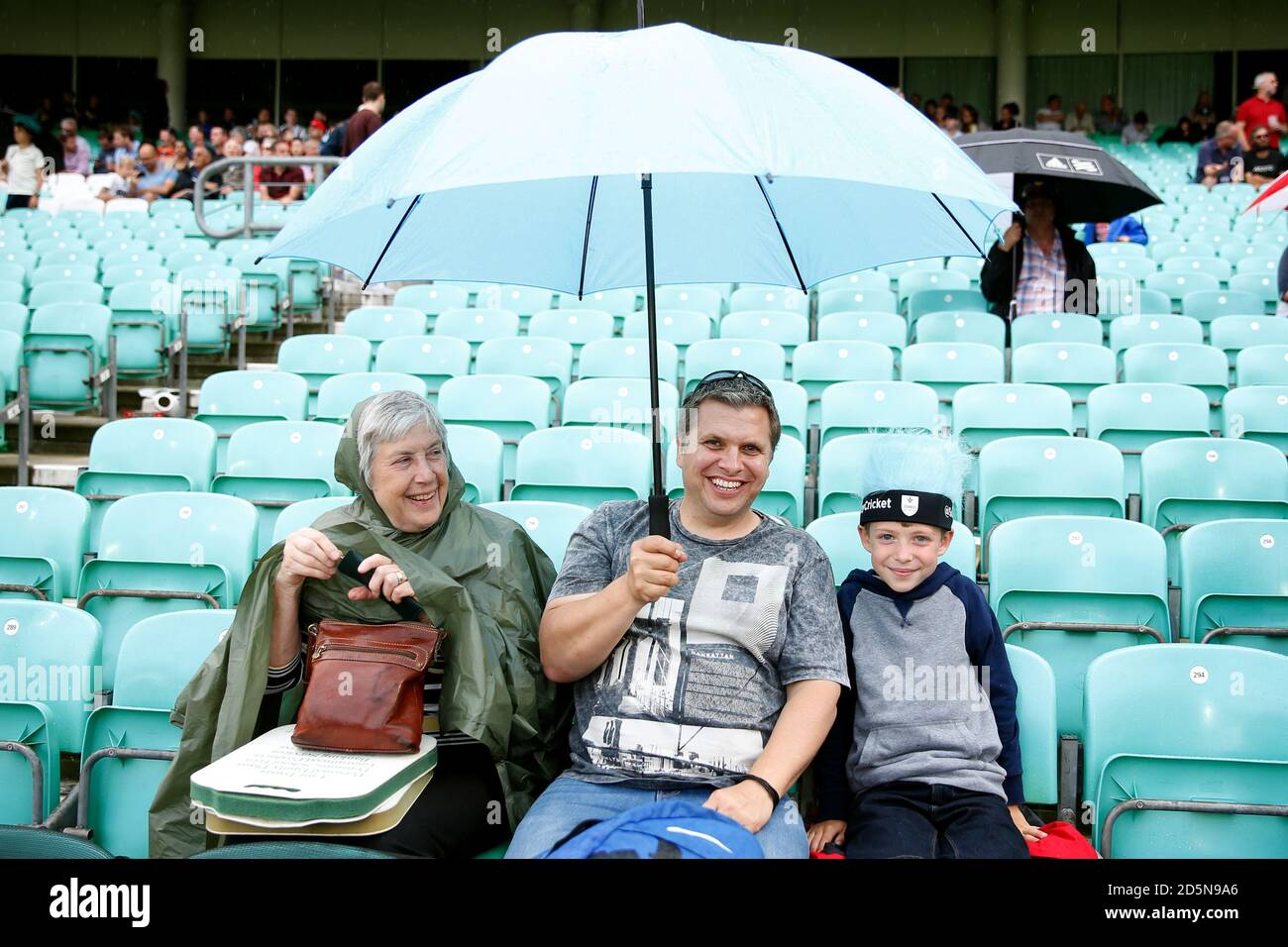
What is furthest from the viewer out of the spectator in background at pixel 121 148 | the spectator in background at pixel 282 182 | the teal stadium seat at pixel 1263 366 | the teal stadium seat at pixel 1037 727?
the spectator in background at pixel 121 148

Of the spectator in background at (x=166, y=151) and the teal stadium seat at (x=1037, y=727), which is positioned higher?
the spectator in background at (x=166, y=151)

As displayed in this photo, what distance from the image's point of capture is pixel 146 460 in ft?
13.5

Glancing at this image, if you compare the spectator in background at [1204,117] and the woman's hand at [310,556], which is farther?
the spectator in background at [1204,117]

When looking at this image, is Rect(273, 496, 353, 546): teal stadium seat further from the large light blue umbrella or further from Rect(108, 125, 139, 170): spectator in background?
Rect(108, 125, 139, 170): spectator in background

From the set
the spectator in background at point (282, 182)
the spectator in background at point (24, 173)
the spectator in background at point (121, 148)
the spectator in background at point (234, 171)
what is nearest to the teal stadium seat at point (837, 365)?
the spectator in background at point (234, 171)

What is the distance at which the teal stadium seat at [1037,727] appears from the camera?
239cm

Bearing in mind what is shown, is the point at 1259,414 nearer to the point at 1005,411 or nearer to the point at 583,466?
the point at 1005,411

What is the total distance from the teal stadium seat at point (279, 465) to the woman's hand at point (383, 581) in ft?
5.97

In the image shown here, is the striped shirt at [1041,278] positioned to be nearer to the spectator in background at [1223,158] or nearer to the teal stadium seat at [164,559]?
the teal stadium seat at [164,559]

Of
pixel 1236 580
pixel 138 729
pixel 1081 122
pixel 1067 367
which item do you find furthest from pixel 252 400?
pixel 1081 122

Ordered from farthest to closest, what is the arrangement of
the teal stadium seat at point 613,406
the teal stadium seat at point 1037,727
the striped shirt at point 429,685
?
the teal stadium seat at point 613,406 → the teal stadium seat at point 1037,727 → the striped shirt at point 429,685

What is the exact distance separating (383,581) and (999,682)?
131 centimetres

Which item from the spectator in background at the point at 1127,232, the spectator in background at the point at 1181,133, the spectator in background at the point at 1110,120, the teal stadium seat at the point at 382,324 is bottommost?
the teal stadium seat at the point at 382,324

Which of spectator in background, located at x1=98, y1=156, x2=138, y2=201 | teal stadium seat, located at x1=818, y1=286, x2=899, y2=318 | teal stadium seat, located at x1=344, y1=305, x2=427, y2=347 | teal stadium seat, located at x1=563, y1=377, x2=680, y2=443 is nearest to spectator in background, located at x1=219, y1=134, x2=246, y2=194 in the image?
spectator in background, located at x1=98, y1=156, x2=138, y2=201
